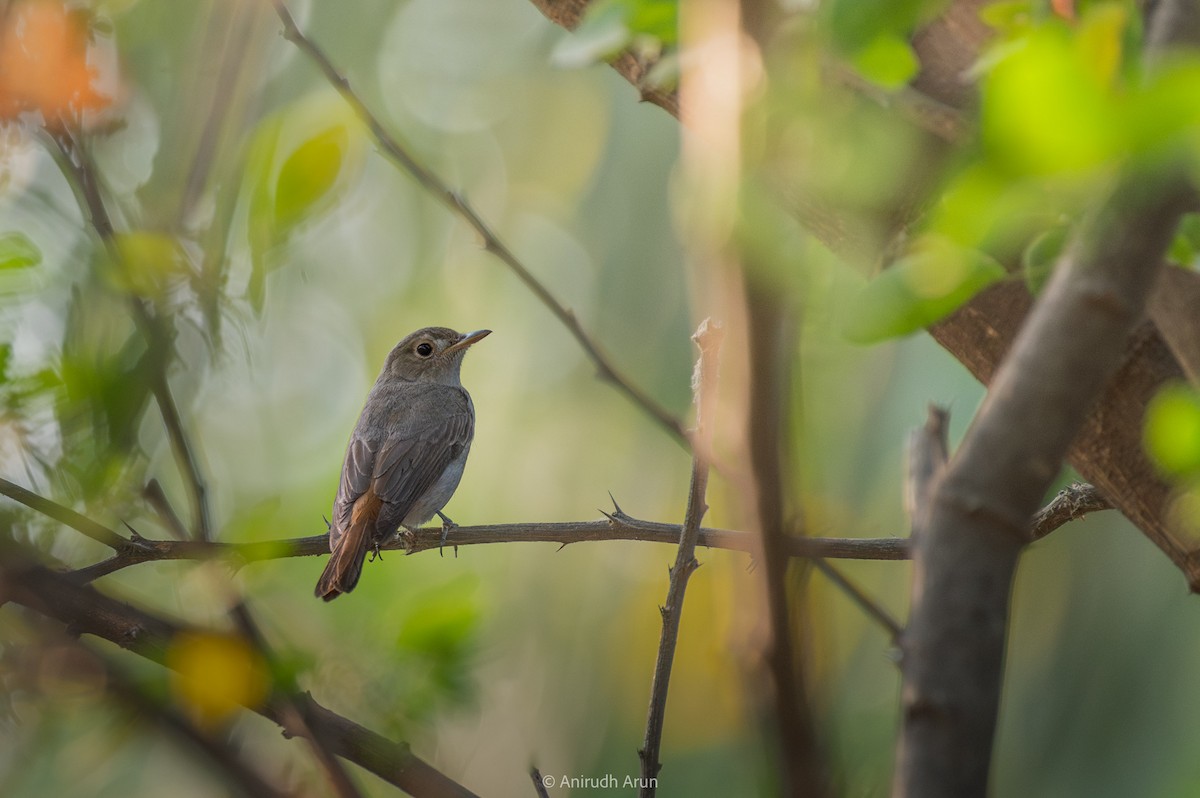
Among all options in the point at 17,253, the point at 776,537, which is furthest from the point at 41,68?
the point at 776,537

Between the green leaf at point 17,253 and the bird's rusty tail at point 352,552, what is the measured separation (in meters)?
2.04

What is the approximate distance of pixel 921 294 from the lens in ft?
3.25

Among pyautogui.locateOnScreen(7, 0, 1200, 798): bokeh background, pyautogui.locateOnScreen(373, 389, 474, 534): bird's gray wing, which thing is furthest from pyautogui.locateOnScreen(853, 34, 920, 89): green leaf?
pyautogui.locateOnScreen(373, 389, 474, 534): bird's gray wing

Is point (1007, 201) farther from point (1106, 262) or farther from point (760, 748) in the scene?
point (760, 748)

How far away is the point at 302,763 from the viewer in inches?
73.7

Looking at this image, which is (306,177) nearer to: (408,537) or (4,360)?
(4,360)

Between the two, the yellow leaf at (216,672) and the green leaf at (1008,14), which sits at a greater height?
the green leaf at (1008,14)

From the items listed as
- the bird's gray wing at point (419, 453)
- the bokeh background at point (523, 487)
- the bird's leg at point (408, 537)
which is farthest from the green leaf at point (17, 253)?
the bird's gray wing at point (419, 453)

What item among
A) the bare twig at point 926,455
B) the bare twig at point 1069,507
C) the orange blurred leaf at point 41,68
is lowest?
the bare twig at point 926,455

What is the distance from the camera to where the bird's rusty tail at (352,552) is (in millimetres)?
3912

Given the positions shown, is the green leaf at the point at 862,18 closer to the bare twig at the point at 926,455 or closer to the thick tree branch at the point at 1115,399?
the bare twig at the point at 926,455

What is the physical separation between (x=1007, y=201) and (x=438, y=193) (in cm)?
116

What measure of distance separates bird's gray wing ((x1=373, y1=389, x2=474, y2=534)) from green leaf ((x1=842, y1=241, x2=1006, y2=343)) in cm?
408

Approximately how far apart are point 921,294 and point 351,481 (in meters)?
4.61
